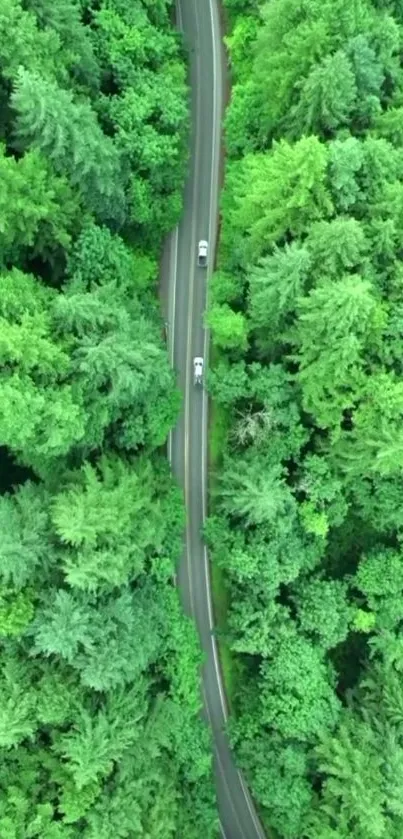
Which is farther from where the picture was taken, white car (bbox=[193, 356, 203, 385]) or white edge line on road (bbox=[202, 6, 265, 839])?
white car (bbox=[193, 356, 203, 385])

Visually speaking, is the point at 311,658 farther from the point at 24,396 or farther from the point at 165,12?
the point at 165,12

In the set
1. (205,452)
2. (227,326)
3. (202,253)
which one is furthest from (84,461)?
(202,253)

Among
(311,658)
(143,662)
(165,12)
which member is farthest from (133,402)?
(165,12)

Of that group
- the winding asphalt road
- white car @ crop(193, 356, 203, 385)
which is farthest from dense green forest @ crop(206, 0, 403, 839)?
white car @ crop(193, 356, 203, 385)

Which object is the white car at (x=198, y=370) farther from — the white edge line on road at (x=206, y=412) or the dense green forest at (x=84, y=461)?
the dense green forest at (x=84, y=461)

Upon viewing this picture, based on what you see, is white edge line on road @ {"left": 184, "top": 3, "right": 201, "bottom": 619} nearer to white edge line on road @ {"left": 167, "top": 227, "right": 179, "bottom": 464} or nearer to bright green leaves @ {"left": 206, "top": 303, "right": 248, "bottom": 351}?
white edge line on road @ {"left": 167, "top": 227, "right": 179, "bottom": 464}

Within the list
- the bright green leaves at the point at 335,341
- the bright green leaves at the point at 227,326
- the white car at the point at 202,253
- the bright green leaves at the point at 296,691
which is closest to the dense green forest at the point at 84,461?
the bright green leaves at the point at 227,326
